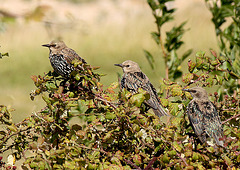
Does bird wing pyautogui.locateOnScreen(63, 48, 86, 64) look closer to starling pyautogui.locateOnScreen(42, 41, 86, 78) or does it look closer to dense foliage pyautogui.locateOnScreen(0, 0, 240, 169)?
starling pyautogui.locateOnScreen(42, 41, 86, 78)

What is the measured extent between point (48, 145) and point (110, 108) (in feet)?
1.57

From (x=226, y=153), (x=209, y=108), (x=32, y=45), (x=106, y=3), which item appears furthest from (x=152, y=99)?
(x=106, y=3)

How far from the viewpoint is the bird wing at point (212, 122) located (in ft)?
10.5

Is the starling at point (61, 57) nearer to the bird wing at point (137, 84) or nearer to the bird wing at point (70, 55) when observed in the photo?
the bird wing at point (70, 55)

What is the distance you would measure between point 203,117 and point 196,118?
0.36 feet

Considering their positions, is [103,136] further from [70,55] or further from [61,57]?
[70,55]

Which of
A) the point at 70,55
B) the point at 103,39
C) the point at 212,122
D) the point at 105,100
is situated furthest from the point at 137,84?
the point at 103,39

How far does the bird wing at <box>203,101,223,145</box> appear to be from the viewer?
3198 millimetres

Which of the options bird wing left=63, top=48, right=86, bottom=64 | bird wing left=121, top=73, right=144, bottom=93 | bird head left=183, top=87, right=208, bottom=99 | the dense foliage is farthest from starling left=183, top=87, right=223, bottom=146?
bird wing left=63, top=48, right=86, bottom=64

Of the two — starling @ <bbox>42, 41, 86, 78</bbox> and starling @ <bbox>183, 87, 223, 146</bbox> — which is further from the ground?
starling @ <bbox>42, 41, 86, 78</bbox>

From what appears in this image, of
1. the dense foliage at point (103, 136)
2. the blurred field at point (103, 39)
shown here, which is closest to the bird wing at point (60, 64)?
the dense foliage at point (103, 136)

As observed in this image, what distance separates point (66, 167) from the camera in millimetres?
2330

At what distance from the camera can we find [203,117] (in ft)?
11.6

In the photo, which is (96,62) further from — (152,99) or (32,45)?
(152,99)
